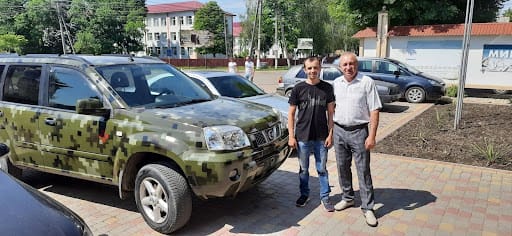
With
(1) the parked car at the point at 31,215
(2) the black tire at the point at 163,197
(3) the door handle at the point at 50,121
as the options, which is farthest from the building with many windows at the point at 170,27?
(1) the parked car at the point at 31,215

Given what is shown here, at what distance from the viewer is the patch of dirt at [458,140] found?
255 inches

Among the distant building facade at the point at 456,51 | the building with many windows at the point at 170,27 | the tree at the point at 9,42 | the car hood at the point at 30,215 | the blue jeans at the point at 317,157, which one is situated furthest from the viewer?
the building with many windows at the point at 170,27

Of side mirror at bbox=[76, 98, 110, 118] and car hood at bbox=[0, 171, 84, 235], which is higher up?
side mirror at bbox=[76, 98, 110, 118]

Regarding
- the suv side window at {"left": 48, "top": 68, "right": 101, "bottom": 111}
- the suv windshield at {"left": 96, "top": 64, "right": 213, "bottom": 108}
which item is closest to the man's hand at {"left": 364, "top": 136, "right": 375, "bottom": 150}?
the suv windshield at {"left": 96, "top": 64, "right": 213, "bottom": 108}

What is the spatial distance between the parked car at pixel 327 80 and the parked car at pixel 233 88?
12.3ft

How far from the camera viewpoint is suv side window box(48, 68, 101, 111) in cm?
438

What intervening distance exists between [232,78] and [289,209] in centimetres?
431

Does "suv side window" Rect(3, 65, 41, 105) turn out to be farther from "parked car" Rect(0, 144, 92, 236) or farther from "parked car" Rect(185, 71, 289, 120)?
"parked car" Rect(185, 71, 289, 120)

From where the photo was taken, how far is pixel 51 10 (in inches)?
2559

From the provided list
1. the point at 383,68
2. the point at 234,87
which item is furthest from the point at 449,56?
the point at 234,87

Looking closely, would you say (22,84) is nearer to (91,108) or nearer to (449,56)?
(91,108)

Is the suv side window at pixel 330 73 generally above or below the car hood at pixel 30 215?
above

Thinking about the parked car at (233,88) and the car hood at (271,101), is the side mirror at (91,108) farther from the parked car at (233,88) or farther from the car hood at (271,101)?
the car hood at (271,101)

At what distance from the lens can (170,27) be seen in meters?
82.2
